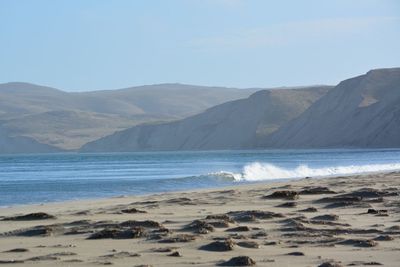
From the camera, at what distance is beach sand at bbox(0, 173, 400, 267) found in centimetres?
1369

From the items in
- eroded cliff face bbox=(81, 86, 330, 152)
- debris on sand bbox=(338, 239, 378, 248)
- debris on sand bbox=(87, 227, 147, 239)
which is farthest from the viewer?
eroded cliff face bbox=(81, 86, 330, 152)

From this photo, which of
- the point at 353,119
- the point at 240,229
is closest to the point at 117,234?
the point at 240,229

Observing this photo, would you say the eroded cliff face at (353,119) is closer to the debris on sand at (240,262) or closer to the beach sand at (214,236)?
the beach sand at (214,236)

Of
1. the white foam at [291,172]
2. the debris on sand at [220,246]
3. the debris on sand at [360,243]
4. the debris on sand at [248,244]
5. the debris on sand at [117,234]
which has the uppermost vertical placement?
the debris on sand at [117,234]

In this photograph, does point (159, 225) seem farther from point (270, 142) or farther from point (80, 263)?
point (270, 142)

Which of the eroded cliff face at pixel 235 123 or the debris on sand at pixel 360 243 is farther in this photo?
the eroded cliff face at pixel 235 123

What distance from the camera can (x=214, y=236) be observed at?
16656 mm

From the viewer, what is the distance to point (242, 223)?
19125mm

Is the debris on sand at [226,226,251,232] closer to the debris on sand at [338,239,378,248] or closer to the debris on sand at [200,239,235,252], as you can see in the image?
the debris on sand at [200,239,235,252]

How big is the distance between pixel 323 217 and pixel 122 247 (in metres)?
5.99

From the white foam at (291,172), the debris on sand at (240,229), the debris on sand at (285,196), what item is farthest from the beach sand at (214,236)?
the white foam at (291,172)

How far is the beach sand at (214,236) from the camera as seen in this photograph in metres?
→ 13.7

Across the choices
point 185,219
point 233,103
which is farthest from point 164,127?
point 185,219

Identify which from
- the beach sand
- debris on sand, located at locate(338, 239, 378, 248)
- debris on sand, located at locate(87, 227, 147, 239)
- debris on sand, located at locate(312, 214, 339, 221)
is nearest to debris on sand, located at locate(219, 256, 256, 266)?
the beach sand
